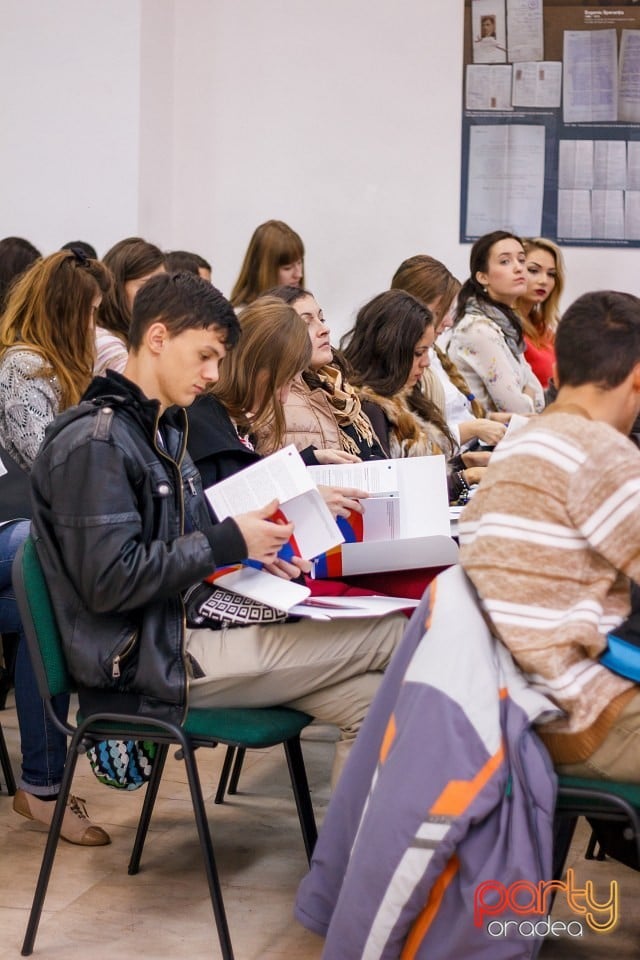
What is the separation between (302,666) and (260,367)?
82 cm

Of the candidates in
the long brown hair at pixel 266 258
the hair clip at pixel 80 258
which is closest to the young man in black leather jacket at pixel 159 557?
the hair clip at pixel 80 258

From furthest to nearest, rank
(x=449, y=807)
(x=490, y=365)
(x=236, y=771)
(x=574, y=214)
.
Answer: (x=574, y=214) → (x=490, y=365) → (x=236, y=771) → (x=449, y=807)

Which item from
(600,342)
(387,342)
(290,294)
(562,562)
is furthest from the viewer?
(387,342)

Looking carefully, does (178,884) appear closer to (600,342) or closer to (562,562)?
(562,562)

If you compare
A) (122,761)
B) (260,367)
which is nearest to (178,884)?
(122,761)

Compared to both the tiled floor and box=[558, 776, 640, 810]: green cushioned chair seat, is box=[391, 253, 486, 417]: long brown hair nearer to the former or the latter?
the tiled floor

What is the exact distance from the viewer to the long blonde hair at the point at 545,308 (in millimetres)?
5262

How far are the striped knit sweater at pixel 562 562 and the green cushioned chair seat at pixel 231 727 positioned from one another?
1.88 ft

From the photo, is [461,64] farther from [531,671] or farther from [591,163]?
[531,671]

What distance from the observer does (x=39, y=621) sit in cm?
216

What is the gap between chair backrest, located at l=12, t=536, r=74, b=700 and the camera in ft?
7.06

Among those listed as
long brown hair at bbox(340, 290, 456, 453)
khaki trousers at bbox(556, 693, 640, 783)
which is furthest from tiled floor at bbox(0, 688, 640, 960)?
long brown hair at bbox(340, 290, 456, 453)

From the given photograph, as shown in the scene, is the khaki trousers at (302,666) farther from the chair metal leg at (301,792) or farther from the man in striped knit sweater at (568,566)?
the man in striped knit sweater at (568,566)

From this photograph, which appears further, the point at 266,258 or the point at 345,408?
the point at 266,258
